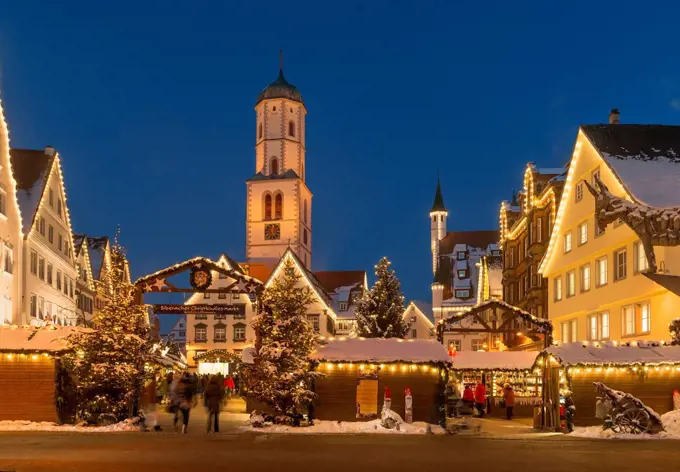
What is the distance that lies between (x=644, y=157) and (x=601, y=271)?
218 inches

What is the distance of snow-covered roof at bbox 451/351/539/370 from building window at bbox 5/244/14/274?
22964 mm

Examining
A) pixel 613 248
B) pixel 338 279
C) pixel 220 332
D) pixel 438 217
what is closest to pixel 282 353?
pixel 613 248

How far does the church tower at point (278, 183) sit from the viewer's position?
112188 mm

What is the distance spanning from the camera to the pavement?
16.8 metres

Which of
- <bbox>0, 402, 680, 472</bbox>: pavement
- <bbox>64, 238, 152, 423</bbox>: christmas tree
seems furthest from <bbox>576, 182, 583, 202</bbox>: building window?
<bbox>64, 238, 152, 423</bbox>: christmas tree

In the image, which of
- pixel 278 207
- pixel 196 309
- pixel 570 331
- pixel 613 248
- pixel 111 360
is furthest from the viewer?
pixel 278 207

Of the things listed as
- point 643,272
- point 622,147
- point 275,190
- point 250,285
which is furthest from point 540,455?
point 275,190

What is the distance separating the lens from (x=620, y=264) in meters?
38.2

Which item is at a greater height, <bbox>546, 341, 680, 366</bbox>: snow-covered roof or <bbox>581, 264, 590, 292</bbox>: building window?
<bbox>581, 264, 590, 292</bbox>: building window

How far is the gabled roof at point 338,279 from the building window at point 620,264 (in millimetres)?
66668

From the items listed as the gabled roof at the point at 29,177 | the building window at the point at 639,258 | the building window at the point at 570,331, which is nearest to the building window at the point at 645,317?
the building window at the point at 639,258

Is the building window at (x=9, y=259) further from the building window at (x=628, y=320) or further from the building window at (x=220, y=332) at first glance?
the building window at (x=220, y=332)

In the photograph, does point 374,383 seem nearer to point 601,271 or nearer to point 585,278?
point 601,271

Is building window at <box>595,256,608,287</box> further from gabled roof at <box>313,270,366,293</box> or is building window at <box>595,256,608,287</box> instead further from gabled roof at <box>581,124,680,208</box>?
gabled roof at <box>313,270,366,293</box>
